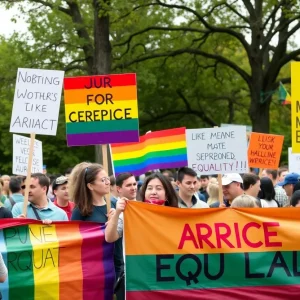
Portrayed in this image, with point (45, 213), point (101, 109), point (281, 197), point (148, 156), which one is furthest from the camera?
point (148, 156)

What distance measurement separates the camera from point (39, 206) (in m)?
9.58

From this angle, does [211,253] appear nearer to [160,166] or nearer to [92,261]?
[92,261]

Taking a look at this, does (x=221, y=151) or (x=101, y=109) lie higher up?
(x=101, y=109)

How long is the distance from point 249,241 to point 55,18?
24.4m

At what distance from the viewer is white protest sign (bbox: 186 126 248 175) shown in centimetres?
1059

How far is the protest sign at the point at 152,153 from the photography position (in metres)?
12.8

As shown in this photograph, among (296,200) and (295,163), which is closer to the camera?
(296,200)

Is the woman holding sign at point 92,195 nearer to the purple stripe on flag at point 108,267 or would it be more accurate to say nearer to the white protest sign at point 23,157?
the purple stripe on flag at point 108,267

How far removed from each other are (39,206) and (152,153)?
4.10 m

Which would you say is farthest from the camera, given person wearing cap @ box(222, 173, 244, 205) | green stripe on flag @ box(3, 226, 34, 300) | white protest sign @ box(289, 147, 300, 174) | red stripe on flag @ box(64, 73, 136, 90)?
white protest sign @ box(289, 147, 300, 174)

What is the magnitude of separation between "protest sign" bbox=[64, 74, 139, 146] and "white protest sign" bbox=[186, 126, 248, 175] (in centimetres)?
172

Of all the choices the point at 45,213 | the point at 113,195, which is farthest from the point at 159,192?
the point at 113,195

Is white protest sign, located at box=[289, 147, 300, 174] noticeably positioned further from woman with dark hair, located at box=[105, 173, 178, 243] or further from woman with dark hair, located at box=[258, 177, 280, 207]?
woman with dark hair, located at box=[105, 173, 178, 243]

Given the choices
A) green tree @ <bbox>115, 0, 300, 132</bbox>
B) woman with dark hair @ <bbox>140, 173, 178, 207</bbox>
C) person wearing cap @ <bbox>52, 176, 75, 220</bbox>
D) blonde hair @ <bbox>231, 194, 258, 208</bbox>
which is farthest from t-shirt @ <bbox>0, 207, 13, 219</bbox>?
green tree @ <bbox>115, 0, 300, 132</bbox>
